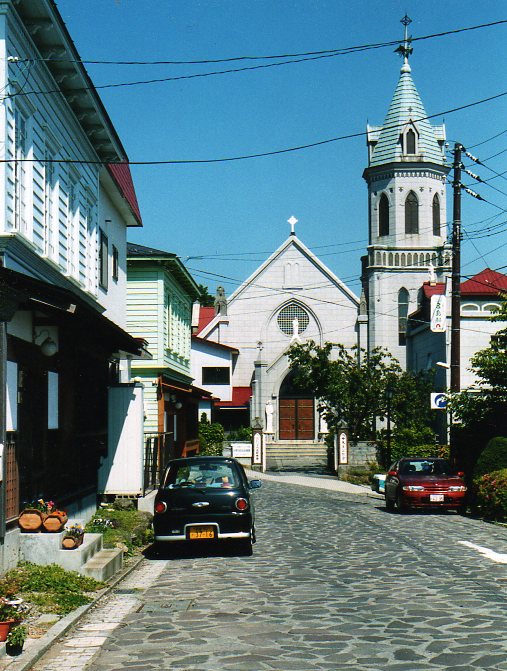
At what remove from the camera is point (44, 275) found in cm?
1598

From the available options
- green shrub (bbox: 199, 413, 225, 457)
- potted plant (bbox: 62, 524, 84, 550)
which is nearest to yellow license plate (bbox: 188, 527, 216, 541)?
potted plant (bbox: 62, 524, 84, 550)

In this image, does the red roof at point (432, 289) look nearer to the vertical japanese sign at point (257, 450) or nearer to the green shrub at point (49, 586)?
the vertical japanese sign at point (257, 450)

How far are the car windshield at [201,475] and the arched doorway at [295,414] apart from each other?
42438 millimetres

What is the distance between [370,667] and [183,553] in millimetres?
8625

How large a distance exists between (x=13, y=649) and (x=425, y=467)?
1758 centimetres

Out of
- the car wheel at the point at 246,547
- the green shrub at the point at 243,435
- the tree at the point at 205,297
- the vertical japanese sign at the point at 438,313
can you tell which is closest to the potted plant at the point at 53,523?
the car wheel at the point at 246,547

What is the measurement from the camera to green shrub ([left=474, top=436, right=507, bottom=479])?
2262cm

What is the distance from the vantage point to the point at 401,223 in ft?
199

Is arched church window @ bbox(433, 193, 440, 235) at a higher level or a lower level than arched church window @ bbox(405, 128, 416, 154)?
lower

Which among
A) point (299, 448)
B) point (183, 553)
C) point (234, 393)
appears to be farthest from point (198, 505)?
point (234, 393)

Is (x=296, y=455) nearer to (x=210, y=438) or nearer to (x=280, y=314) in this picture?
(x=210, y=438)

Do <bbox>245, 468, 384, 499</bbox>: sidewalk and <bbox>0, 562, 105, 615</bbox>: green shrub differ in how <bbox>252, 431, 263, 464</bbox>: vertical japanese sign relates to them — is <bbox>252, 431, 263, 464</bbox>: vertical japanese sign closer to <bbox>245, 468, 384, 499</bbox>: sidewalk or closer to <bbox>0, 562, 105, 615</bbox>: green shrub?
<bbox>245, 468, 384, 499</bbox>: sidewalk

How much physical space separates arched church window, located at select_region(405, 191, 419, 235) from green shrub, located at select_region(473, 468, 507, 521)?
40.2m

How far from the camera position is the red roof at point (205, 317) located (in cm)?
6647
